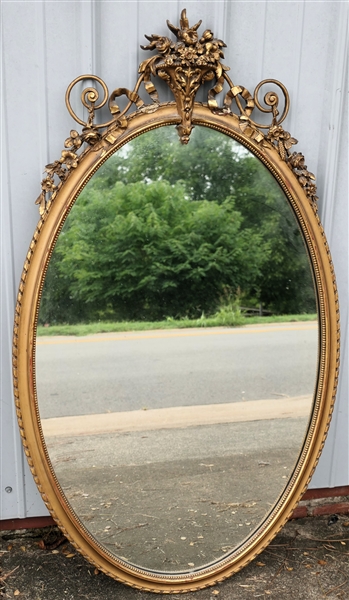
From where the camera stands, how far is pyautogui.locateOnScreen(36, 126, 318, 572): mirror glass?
1792 millimetres

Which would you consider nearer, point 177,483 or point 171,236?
point 171,236

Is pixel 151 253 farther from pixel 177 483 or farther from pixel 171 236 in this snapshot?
pixel 177 483

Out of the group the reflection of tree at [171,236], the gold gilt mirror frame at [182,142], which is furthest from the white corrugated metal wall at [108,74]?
the reflection of tree at [171,236]

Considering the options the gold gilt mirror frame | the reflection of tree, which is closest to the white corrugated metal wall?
the gold gilt mirror frame

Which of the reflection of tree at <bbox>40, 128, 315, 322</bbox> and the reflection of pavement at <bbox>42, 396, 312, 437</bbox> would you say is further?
the reflection of pavement at <bbox>42, 396, 312, 437</bbox>

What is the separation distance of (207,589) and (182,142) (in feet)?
5.36

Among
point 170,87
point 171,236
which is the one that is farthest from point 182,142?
point 171,236

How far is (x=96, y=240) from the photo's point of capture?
1785 mm

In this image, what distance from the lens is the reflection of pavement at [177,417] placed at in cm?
187

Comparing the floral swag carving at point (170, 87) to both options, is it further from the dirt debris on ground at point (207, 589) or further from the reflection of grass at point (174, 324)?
the dirt debris on ground at point (207, 589)

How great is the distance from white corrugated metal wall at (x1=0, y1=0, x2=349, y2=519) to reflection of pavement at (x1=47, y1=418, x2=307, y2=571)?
36cm

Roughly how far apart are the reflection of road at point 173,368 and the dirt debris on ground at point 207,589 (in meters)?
0.66

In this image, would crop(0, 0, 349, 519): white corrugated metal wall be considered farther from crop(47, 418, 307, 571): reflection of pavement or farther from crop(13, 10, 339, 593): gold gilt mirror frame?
crop(47, 418, 307, 571): reflection of pavement

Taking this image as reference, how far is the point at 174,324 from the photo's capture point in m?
1.89
